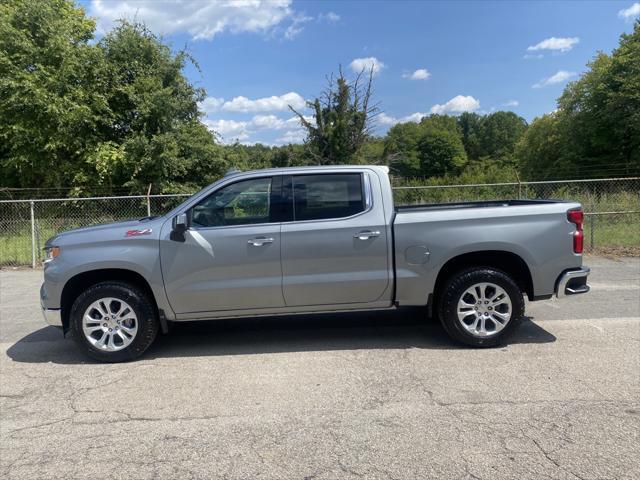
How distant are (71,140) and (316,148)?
14.6 m

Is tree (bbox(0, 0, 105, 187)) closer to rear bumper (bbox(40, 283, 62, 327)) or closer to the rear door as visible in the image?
rear bumper (bbox(40, 283, 62, 327))

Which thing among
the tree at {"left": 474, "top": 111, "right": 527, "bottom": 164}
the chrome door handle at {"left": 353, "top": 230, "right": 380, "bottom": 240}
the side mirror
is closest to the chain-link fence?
the chrome door handle at {"left": 353, "top": 230, "right": 380, "bottom": 240}

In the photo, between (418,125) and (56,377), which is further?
(418,125)

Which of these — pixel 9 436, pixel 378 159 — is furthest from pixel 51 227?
pixel 378 159

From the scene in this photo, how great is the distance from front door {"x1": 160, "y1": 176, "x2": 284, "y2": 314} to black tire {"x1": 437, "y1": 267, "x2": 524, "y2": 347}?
174cm

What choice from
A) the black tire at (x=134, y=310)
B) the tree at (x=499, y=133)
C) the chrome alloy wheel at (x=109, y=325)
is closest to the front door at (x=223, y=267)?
the black tire at (x=134, y=310)

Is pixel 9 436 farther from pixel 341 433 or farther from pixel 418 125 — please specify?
pixel 418 125

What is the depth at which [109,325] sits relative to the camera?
5.05m

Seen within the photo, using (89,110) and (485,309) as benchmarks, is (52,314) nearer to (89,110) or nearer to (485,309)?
(485,309)

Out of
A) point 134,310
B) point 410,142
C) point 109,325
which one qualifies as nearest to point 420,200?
point 134,310

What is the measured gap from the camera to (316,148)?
3006cm

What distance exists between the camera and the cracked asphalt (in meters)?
3.12

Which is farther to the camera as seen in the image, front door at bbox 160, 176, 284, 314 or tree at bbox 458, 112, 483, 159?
tree at bbox 458, 112, 483, 159

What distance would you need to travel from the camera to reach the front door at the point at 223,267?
5008 millimetres
